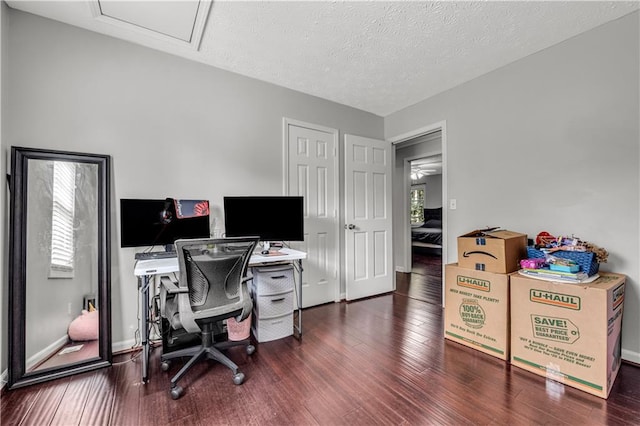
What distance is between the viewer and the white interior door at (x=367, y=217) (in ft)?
11.5

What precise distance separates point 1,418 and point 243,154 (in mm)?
2406

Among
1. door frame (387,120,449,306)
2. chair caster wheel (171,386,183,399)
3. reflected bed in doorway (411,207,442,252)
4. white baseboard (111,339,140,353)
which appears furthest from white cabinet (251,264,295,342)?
reflected bed in doorway (411,207,442,252)

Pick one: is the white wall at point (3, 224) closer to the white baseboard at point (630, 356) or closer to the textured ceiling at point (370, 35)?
the textured ceiling at point (370, 35)

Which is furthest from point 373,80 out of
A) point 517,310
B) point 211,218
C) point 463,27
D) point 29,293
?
point 29,293

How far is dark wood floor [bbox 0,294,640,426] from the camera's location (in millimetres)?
1492

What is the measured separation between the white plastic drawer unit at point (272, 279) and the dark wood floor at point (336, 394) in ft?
1.59

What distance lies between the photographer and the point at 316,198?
10.8 feet

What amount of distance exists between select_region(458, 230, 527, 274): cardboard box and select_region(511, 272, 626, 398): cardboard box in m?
0.17

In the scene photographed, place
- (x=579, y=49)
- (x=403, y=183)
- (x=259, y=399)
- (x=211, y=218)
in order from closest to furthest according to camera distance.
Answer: (x=259, y=399)
(x=579, y=49)
(x=211, y=218)
(x=403, y=183)

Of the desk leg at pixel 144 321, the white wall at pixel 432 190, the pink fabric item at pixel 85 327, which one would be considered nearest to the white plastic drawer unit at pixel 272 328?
the desk leg at pixel 144 321

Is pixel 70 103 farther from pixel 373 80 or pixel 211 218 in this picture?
pixel 373 80

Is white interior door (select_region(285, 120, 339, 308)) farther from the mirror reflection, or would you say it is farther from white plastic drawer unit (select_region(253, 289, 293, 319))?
the mirror reflection

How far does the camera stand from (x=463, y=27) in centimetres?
210

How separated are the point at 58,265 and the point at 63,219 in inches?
13.5
